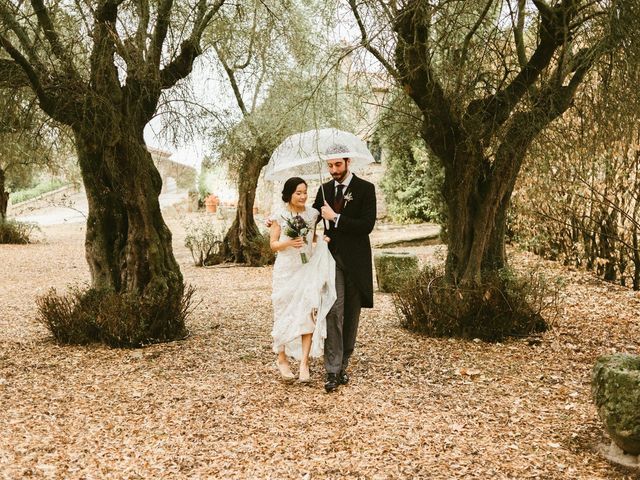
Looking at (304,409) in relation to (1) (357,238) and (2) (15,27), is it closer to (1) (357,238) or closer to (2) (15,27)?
(1) (357,238)

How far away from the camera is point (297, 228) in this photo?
Result: 206 inches

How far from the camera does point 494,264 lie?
23.8 feet

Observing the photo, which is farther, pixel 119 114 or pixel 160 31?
pixel 160 31

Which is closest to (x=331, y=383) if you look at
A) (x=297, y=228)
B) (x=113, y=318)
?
(x=297, y=228)

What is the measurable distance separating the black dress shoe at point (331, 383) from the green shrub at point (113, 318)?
2.40m

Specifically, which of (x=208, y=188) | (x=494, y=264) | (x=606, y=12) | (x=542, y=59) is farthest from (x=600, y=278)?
(x=208, y=188)

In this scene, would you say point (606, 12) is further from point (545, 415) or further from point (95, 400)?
point (95, 400)

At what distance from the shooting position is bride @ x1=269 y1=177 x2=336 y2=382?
522cm

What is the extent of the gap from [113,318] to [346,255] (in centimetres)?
277

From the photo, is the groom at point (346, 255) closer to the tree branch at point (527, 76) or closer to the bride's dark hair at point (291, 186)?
the bride's dark hair at point (291, 186)

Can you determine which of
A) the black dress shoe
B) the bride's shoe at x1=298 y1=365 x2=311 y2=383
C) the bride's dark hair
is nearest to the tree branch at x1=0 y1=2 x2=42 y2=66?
the bride's dark hair

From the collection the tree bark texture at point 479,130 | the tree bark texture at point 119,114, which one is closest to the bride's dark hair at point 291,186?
the tree bark texture at point 479,130

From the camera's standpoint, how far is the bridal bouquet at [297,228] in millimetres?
5223

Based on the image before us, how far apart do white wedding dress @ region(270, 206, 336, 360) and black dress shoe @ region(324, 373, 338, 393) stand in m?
0.25
